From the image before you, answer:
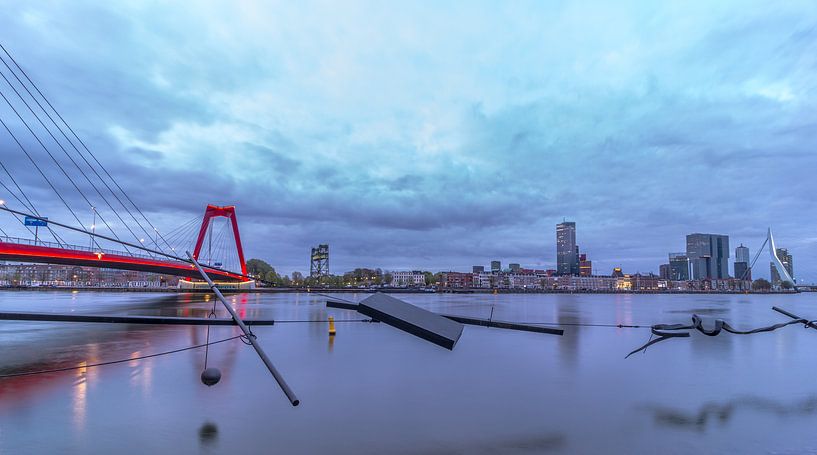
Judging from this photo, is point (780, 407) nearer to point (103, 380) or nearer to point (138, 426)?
point (138, 426)

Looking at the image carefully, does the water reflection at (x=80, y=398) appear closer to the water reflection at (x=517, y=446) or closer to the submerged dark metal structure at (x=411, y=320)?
the submerged dark metal structure at (x=411, y=320)

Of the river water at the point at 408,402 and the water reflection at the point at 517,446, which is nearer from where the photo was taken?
the water reflection at the point at 517,446

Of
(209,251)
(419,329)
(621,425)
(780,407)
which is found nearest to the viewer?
(419,329)

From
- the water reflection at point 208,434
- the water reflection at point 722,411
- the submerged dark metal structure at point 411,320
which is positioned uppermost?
the submerged dark metal structure at point 411,320

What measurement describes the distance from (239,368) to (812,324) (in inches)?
866

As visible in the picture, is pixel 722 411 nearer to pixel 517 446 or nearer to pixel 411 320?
pixel 517 446

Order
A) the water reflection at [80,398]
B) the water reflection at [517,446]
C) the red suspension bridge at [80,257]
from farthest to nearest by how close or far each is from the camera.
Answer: the red suspension bridge at [80,257] → the water reflection at [80,398] → the water reflection at [517,446]

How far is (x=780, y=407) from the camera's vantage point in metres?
14.6

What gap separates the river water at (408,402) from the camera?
10914 millimetres

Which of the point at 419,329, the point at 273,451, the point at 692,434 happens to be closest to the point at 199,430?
the point at 273,451

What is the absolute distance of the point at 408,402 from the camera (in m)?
A: 14.7

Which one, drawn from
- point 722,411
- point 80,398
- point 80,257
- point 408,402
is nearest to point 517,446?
point 408,402

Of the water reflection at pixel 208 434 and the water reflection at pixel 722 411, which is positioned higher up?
the water reflection at pixel 208 434

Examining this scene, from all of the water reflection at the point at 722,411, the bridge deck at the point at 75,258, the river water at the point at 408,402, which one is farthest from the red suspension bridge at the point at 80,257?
the water reflection at the point at 722,411
